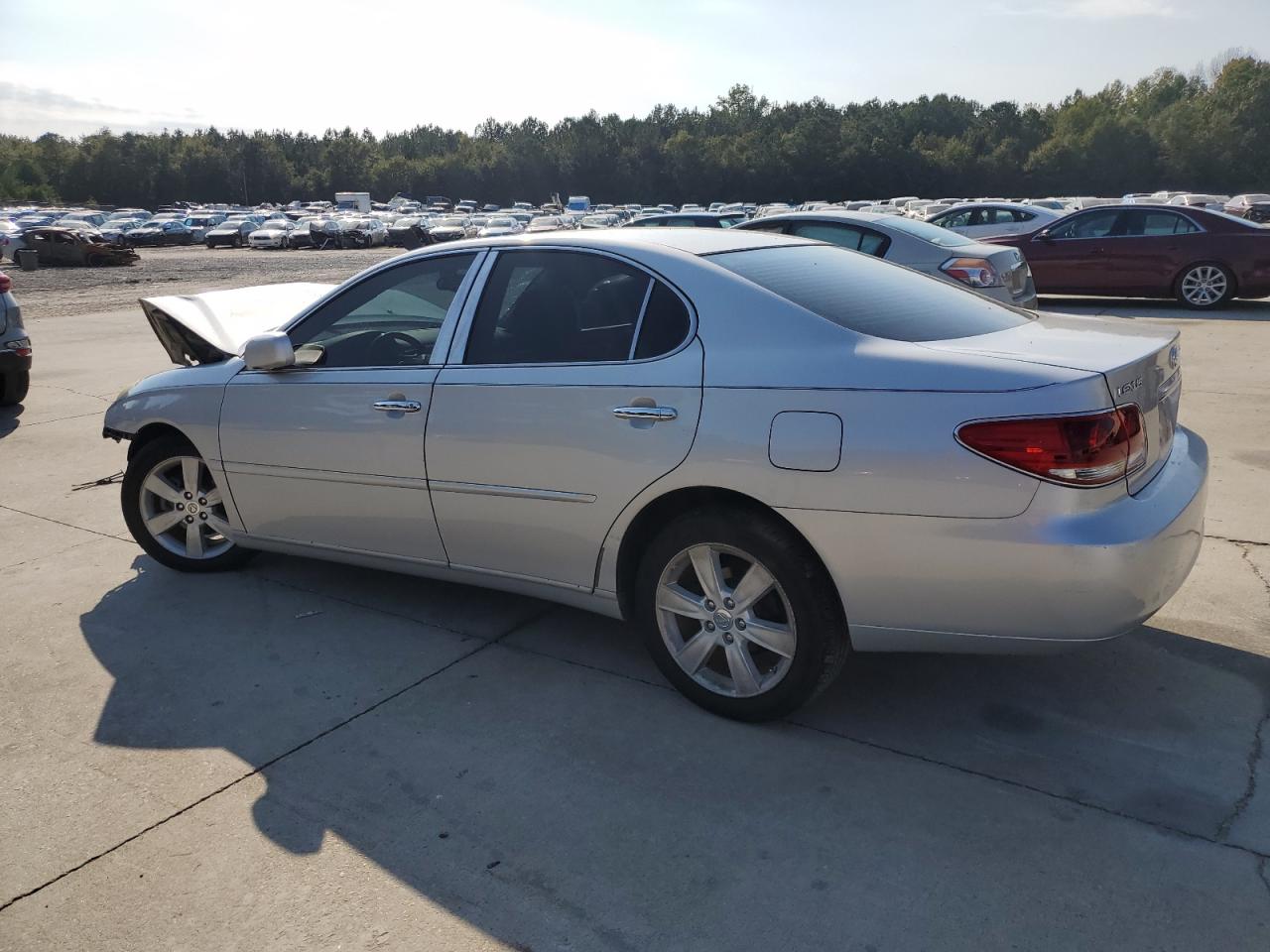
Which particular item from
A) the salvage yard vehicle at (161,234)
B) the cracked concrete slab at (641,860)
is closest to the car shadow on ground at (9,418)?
the cracked concrete slab at (641,860)

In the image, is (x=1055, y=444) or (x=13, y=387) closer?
(x=1055, y=444)

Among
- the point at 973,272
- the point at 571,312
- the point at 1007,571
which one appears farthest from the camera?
the point at 973,272

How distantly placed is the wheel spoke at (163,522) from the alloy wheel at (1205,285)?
43.8ft

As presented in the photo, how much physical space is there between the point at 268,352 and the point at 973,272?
23.0ft

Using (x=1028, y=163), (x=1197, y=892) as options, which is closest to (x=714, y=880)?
(x=1197, y=892)

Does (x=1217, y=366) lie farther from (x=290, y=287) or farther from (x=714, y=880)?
(x=714, y=880)

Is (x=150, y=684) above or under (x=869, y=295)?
under

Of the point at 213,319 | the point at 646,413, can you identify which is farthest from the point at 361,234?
the point at 646,413

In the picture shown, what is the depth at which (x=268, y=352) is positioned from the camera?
169 inches

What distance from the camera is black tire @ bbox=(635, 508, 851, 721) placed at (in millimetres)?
3186

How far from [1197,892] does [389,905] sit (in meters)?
2.02

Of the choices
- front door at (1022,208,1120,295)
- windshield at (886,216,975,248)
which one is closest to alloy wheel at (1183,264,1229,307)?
front door at (1022,208,1120,295)

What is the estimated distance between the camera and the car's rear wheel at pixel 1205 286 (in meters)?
13.6

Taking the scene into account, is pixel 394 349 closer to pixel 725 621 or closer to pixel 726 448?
pixel 726 448
